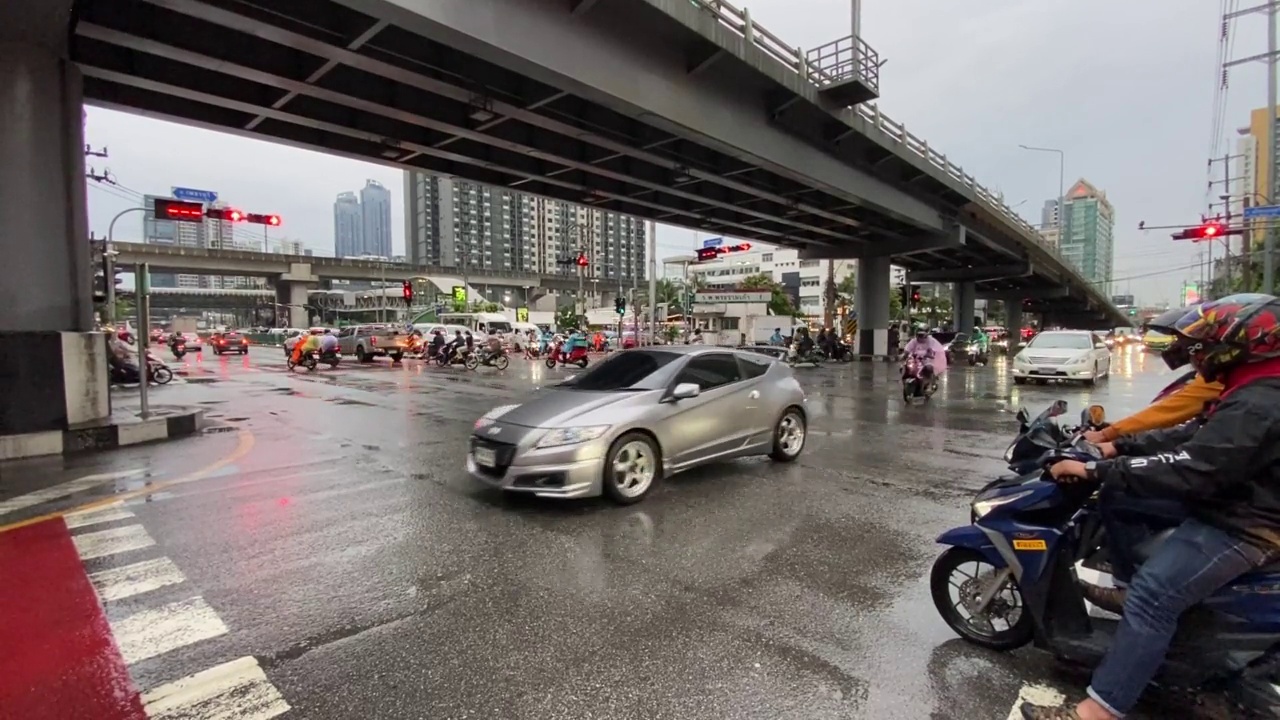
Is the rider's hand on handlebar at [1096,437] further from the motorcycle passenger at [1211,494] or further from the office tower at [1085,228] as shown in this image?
the office tower at [1085,228]

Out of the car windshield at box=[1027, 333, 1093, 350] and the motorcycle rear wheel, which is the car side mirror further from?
the car windshield at box=[1027, 333, 1093, 350]

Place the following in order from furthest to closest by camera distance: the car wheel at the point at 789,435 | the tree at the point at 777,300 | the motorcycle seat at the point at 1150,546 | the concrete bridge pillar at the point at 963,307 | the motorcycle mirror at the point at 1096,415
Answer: the tree at the point at 777,300
the concrete bridge pillar at the point at 963,307
the car wheel at the point at 789,435
the motorcycle mirror at the point at 1096,415
the motorcycle seat at the point at 1150,546

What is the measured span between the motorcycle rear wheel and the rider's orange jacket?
3.05 feet

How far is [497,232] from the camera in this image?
9619cm

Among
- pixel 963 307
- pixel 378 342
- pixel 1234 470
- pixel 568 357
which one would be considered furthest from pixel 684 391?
pixel 963 307

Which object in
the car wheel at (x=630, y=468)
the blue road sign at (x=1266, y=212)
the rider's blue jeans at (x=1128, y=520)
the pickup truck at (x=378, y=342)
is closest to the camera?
the rider's blue jeans at (x=1128, y=520)

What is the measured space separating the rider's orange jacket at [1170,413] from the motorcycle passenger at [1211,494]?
735 millimetres

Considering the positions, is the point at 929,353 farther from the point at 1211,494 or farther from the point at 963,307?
the point at 963,307

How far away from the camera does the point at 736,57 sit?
45.9ft

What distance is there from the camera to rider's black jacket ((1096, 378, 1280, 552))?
2.27 m

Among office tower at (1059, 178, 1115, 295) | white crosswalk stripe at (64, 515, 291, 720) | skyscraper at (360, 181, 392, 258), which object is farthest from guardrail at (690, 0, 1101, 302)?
skyscraper at (360, 181, 392, 258)

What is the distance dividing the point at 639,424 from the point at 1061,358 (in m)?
16.6

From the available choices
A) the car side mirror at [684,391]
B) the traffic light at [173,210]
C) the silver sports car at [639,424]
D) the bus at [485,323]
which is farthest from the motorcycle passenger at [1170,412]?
the bus at [485,323]

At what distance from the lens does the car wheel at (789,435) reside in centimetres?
762
